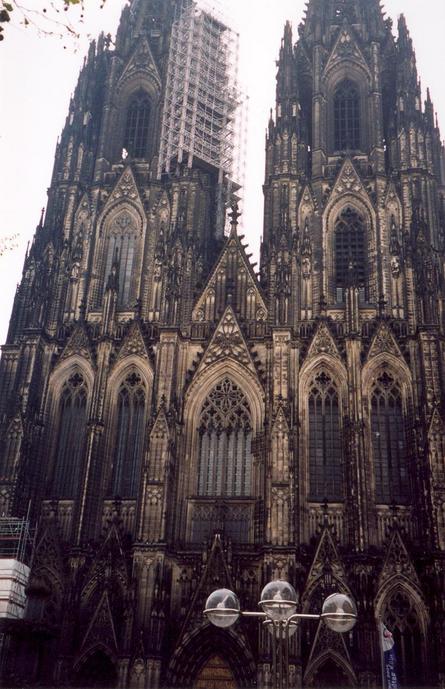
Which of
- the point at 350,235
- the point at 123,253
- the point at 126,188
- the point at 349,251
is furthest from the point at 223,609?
the point at 126,188

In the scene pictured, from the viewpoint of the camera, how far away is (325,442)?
32812 mm

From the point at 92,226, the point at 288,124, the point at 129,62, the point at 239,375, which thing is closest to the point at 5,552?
the point at 239,375

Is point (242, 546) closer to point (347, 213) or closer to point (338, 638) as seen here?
point (338, 638)

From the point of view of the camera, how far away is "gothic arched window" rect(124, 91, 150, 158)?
4150cm

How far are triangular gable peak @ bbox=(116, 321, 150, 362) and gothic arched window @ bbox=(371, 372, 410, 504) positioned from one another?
9617mm

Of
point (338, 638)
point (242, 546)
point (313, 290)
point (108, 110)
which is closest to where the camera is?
point (338, 638)

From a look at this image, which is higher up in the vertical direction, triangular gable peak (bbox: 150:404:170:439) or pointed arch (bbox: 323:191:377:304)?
pointed arch (bbox: 323:191:377:304)

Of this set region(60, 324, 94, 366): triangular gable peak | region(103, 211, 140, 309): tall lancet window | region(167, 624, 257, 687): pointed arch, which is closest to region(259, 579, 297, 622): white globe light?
region(167, 624, 257, 687): pointed arch

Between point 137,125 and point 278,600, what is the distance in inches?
1293

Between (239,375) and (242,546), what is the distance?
7.04m

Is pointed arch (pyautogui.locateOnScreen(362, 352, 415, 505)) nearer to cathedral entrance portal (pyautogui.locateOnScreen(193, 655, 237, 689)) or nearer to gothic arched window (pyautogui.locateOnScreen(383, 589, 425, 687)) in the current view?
gothic arched window (pyautogui.locateOnScreen(383, 589, 425, 687))

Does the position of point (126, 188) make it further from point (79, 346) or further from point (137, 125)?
point (79, 346)

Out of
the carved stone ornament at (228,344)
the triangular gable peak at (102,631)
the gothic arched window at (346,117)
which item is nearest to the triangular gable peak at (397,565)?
the carved stone ornament at (228,344)

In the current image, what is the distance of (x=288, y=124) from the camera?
129 feet
